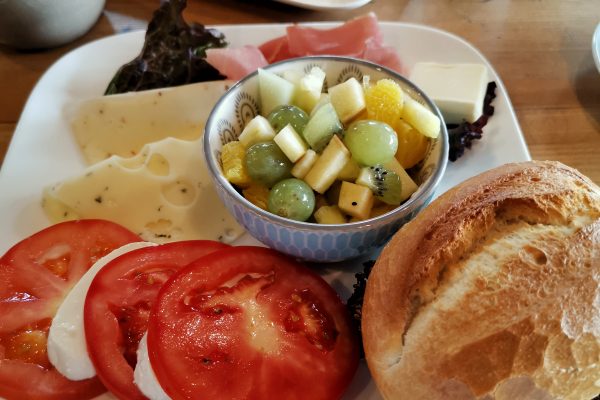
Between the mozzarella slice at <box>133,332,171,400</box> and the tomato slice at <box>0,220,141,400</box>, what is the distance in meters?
0.15

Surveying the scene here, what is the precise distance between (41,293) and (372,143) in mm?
942

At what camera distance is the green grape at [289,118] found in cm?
152

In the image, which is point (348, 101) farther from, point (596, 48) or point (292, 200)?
point (596, 48)

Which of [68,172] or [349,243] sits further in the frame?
[68,172]

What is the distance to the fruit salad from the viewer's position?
1.41 metres

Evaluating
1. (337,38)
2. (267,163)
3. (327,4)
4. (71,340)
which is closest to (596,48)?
(337,38)

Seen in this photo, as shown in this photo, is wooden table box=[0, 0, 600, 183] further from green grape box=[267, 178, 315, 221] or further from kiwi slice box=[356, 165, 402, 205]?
green grape box=[267, 178, 315, 221]

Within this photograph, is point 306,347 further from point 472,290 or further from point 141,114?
point 141,114

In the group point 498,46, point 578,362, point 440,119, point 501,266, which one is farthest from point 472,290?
point 498,46

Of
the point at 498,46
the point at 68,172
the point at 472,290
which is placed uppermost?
the point at 472,290

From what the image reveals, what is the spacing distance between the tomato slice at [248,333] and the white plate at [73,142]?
0.50ft

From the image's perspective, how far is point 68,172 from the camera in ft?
5.90

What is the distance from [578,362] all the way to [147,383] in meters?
0.89

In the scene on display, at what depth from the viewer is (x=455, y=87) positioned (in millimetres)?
1872
